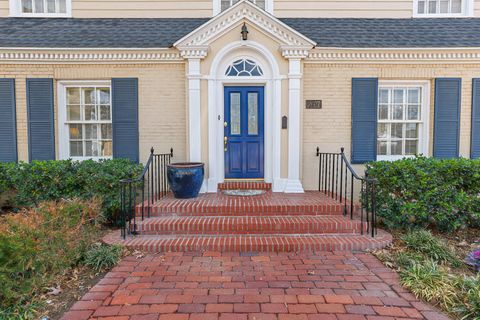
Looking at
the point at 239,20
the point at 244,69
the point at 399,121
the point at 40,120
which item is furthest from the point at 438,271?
the point at 40,120

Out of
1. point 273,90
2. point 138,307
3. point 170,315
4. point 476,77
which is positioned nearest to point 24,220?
point 138,307

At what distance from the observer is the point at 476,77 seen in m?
6.50

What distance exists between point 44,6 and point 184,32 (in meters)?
3.93

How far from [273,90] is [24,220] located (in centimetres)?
483

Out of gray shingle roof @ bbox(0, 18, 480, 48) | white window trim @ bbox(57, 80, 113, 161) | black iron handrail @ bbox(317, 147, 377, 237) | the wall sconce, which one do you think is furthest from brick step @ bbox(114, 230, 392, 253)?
gray shingle roof @ bbox(0, 18, 480, 48)

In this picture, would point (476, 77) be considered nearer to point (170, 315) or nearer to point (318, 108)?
point (318, 108)

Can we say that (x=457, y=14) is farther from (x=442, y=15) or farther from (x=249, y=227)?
(x=249, y=227)

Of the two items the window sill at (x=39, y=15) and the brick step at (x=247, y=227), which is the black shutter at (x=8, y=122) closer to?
the window sill at (x=39, y=15)

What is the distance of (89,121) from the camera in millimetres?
6676

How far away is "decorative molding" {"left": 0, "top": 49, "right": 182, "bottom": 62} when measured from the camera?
20.7ft

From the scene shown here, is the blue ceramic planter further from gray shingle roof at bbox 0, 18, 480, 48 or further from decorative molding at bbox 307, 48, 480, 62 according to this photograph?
decorative molding at bbox 307, 48, 480, 62

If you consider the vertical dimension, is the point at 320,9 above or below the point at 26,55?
above

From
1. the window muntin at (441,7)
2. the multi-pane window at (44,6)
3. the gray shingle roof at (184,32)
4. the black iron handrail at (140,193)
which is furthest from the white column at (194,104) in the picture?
the window muntin at (441,7)

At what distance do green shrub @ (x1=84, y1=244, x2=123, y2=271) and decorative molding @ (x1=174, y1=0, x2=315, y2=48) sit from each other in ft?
13.6
